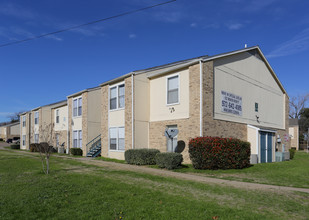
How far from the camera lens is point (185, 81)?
1692 cm

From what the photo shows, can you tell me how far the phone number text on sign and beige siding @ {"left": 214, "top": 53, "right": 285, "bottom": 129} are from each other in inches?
10.5

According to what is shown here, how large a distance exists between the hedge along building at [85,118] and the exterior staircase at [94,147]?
13 centimetres

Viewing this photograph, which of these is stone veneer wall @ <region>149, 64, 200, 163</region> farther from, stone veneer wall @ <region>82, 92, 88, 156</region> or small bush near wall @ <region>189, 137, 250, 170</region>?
stone veneer wall @ <region>82, 92, 88, 156</region>

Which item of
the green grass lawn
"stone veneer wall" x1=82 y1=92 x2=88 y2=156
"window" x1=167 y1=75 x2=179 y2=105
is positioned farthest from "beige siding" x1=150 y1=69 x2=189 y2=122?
the green grass lawn

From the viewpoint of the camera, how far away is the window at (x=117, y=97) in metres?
20.1

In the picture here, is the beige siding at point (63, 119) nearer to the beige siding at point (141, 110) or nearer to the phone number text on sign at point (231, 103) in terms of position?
the beige siding at point (141, 110)

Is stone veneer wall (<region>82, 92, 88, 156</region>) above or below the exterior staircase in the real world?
above

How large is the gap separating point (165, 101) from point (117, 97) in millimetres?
4185

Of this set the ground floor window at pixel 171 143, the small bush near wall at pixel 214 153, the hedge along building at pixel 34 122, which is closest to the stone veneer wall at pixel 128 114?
the ground floor window at pixel 171 143

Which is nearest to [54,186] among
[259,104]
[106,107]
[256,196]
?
[256,196]

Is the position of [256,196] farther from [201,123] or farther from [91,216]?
[201,123]

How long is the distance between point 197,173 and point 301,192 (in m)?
5.13

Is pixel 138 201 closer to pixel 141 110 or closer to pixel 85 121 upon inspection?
pixel 141 110

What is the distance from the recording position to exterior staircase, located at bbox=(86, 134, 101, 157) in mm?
22684
